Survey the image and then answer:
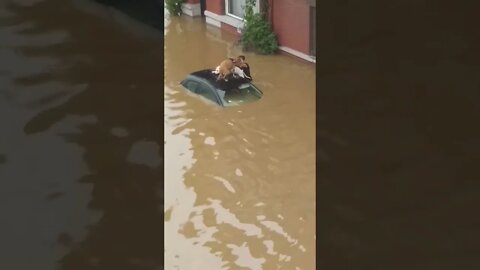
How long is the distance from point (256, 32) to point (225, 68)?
0.22 metres

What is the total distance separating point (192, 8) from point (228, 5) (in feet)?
0.63

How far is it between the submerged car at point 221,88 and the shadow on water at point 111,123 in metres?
3.14

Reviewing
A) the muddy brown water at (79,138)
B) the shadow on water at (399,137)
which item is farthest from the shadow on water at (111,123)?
the shadow on water at (399,137)

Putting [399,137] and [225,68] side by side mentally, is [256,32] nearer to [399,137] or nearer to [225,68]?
[225,68]

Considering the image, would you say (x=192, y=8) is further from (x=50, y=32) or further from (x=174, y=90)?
(x=50, y=32)

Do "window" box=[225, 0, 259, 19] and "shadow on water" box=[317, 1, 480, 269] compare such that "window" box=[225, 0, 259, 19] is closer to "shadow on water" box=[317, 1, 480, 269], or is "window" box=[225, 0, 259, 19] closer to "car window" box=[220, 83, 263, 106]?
"car window" box=[220, 83, 263, 106]

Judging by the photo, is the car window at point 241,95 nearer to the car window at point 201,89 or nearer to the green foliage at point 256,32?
the car window at point 201,89

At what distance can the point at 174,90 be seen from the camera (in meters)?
3.70

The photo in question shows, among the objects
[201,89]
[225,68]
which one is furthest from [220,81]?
[201,89]

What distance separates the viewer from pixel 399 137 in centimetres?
51

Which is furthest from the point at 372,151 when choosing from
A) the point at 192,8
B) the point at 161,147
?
the point at 192,8

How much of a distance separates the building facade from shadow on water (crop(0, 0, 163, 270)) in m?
2.96

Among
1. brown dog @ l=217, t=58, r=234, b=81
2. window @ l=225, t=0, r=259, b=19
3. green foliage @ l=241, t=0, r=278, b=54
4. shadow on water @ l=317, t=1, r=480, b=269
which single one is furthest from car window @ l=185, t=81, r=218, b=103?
shadow on water @ l=317, t=1, r=480, b=269

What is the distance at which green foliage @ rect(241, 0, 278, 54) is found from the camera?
350 cm
